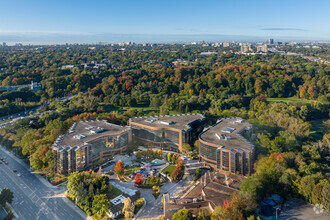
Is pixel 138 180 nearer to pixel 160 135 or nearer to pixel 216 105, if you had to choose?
pixel 160 135

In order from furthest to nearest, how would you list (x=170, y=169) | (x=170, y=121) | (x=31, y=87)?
(x=31, y=87), (x=170, y=121), (x=170, y=169)

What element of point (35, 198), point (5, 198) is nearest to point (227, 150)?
point (35, 198)

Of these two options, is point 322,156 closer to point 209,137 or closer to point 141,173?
point 209,137

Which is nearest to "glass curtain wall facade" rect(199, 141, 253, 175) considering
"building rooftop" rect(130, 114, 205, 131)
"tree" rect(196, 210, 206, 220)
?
"building rooftop" rect(130, 114, 205, 131)

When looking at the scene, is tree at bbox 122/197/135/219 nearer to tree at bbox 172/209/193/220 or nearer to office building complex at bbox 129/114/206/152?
tree at bbox 172/209/193/220

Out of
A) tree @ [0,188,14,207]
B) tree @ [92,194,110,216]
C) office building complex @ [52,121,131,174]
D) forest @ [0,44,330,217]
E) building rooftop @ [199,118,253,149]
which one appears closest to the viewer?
tree @ [92,194,110,216]
